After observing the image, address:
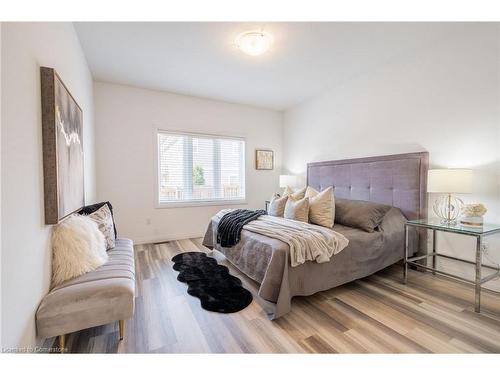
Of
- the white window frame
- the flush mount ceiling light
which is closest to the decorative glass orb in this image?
the flush mount ceiling light

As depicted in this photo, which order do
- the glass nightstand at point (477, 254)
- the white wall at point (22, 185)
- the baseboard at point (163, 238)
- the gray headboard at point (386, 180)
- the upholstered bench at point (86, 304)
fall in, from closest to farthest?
the white wall at point (22, 185)
the upholstered bench at point (86, 304)
the glass nightstand at point (477, 254)
the gray headboard at point (386, 180)
the baseboard at point (163, 238)

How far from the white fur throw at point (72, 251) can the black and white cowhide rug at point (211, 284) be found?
0.93m

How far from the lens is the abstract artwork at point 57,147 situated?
1.38 meters

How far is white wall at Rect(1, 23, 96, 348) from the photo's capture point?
0.98 m

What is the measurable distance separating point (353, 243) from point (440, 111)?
70.1 inches

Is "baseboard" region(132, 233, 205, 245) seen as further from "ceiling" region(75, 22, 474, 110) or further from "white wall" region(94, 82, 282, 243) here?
"ceiling" region(75, 22, 474, 110)

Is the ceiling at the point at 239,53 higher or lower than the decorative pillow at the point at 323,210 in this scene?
higher

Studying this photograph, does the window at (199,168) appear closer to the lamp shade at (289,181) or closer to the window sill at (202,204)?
the window sill at (202,204)

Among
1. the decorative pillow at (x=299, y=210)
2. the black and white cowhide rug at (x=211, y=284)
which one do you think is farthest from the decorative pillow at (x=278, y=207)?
the black and white cowhide rug at (x=211, y=284)

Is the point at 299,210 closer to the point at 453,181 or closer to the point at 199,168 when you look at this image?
the point at 453,181

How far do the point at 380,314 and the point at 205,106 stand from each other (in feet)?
13.0

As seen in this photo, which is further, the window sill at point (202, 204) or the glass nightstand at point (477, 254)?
the window sill at point (202, 204)
